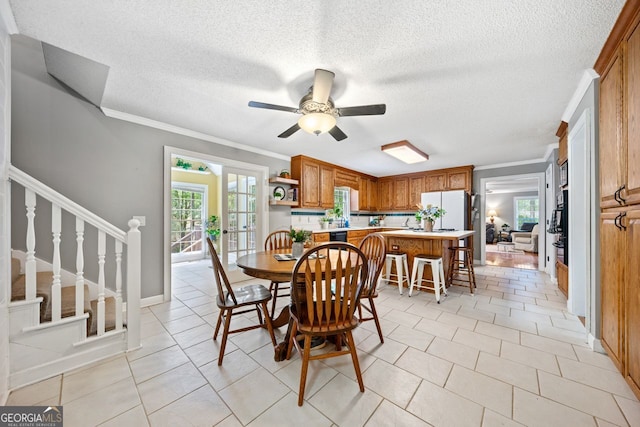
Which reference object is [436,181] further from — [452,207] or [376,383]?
[376,383]

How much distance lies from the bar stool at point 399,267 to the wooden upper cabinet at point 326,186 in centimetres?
186

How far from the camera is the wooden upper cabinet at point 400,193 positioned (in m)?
6.09

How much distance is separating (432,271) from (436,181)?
10.4 feet

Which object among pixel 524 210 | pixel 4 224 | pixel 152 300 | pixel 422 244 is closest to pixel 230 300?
pixel 4 224

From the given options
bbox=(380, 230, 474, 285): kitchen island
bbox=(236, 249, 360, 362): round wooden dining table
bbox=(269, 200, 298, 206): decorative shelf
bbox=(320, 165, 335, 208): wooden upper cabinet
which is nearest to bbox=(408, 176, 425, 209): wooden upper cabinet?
bbox=(320, 165, 335, 208): wooden upper cabinet

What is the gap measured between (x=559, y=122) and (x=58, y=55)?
198 inches

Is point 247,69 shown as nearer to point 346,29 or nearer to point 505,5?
point 346,29

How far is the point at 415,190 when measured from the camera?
19.5 feet

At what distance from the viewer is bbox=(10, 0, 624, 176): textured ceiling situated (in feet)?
4.36

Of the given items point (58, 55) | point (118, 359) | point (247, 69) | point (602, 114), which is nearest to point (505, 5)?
point (602, 114)

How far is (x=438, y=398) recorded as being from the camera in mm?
1386

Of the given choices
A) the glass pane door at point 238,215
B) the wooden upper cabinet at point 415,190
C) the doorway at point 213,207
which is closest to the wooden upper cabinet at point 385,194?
the wooden upper cabinet at point 415,190

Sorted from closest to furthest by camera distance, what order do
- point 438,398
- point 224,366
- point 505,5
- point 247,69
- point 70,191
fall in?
point 505,5 < point 438,398 < point 224,366 < point 247,69 < point 70,191

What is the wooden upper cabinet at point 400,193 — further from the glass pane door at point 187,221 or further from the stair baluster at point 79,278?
the stair baluster at point 79,278
